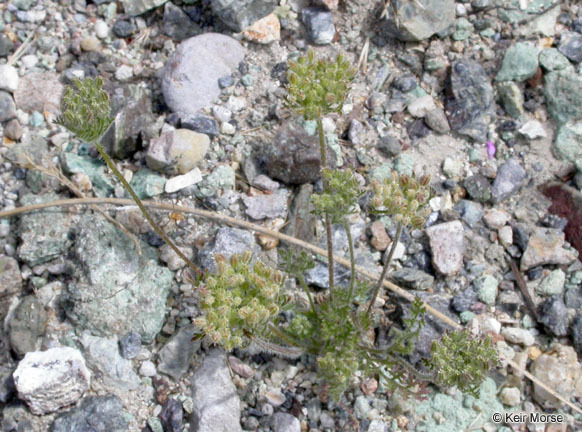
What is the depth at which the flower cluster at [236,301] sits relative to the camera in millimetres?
3666

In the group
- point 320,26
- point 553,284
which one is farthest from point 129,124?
point 553,284

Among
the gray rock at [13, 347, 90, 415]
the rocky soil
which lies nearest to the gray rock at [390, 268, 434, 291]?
the rocky soil

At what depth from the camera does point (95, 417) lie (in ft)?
15.7

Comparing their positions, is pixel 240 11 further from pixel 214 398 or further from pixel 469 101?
pixel 214 398

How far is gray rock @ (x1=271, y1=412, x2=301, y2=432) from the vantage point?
4863 mm

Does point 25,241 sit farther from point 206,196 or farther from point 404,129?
point 404,129

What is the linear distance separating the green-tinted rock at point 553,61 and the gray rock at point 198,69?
118 inches

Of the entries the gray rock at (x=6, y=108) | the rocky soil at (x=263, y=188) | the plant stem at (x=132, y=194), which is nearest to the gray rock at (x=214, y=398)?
the rocky soil at (x=263, y=188)

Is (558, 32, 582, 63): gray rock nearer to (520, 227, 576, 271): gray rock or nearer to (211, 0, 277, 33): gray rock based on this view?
(520, 227, 576, 271): gray rock

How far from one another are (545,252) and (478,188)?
81 centimetres

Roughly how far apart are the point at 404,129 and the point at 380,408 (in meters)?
2.66

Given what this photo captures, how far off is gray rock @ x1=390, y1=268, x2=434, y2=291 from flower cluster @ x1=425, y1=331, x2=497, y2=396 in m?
1.25

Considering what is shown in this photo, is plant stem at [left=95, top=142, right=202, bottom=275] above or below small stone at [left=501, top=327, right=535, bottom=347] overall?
above

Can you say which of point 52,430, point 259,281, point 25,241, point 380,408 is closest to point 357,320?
point 380,408
